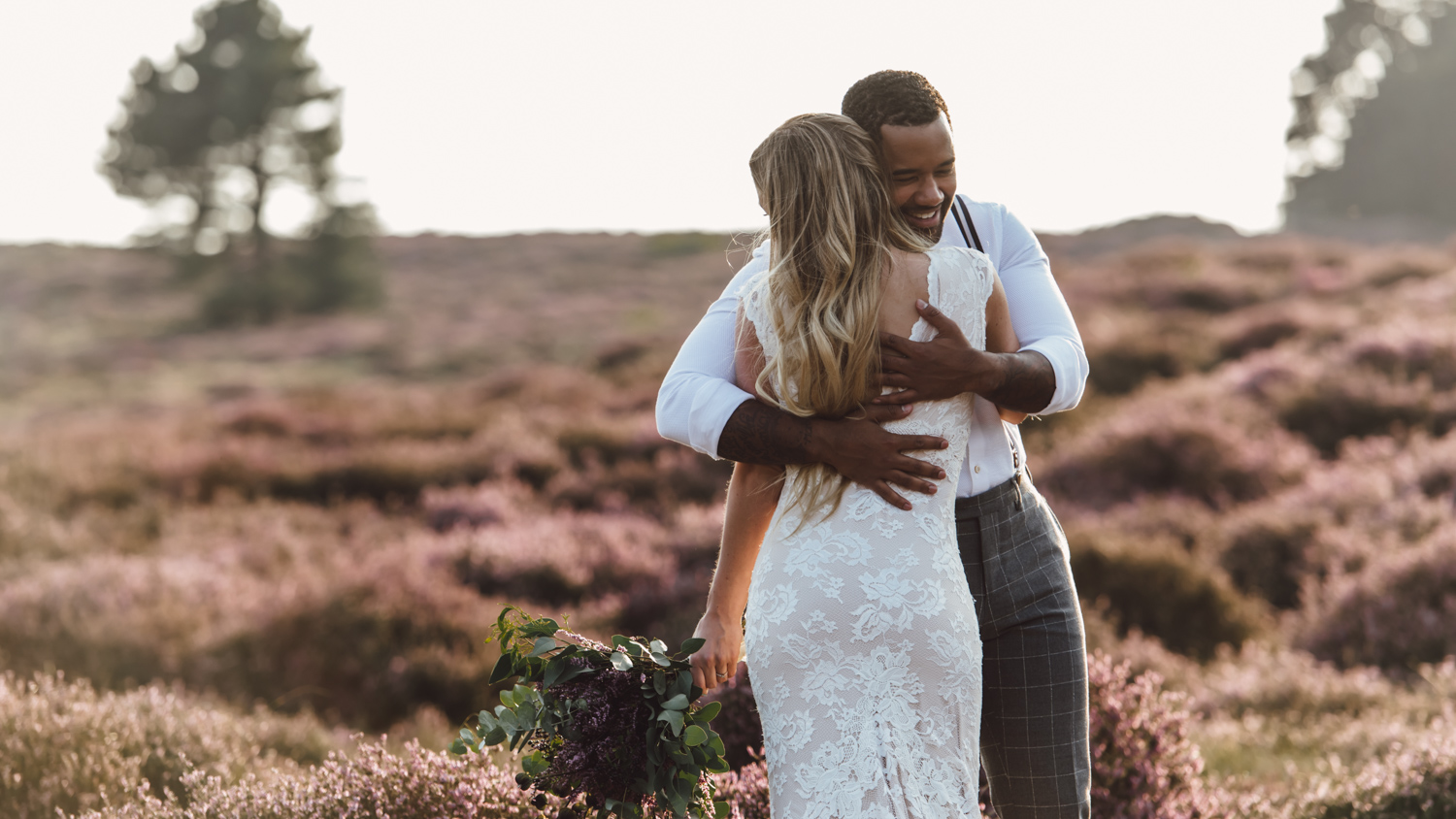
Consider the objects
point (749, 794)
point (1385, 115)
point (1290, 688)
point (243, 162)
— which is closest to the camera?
point (749, 794)

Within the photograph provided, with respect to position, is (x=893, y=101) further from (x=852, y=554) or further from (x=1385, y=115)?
(x=1385, y=115)

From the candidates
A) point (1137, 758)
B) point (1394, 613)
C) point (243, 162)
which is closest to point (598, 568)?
point (1137, 758)

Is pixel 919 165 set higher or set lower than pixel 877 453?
higher

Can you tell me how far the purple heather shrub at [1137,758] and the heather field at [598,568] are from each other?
0.01m

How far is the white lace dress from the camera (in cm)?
181

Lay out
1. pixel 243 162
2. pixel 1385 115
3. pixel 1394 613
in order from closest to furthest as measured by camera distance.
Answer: pixel 1394 613 → pixel 243 162 → pixel 1385 115

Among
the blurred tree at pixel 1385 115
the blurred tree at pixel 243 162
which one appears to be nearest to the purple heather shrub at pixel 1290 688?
the blurred tree at pixel 243 162

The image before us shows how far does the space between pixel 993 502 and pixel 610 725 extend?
94 centimetres

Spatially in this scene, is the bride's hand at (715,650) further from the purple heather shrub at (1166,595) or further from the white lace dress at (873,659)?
the purple heather shrub at (1166,595)

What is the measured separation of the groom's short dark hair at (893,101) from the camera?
6.22 ft

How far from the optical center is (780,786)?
6.23ft

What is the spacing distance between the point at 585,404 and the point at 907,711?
500 inches

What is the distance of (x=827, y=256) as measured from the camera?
183cm

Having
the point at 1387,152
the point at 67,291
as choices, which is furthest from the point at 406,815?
the point at 1387,152
